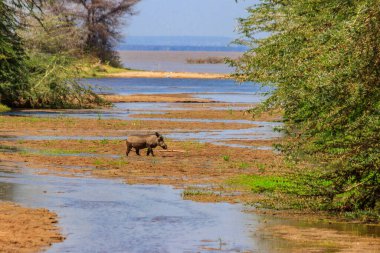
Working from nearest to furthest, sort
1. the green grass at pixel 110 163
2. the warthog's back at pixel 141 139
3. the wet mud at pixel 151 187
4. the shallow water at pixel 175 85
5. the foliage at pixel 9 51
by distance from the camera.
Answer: the wet mud at pixel 151 187
the green grass at pixel 110 163
the warthog's back at pixel 141 139
the foliage at pixel 9 51
the shallow water at pixel 175 85

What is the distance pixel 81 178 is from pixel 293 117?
4.93 m

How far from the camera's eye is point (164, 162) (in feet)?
86.4

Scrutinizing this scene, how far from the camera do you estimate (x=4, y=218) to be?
16.4 meters

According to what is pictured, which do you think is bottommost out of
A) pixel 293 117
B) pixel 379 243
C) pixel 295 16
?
pixel 379 243

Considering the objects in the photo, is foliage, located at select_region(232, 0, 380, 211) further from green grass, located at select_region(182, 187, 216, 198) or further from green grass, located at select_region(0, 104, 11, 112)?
green grass, located at select_region(0, 104, 11, 112)

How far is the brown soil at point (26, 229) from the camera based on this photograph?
1430 cm

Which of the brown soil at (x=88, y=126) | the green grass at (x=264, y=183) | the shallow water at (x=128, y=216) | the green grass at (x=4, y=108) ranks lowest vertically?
the shallow water at (x=128, y=216)

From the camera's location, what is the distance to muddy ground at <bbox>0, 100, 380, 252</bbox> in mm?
16422

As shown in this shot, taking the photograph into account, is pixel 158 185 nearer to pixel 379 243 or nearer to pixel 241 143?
pixel 379 243

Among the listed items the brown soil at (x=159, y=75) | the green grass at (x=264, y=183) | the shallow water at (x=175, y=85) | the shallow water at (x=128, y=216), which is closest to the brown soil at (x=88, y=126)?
the shallow water at (x=128, y=216)

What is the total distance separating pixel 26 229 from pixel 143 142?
39.7ft

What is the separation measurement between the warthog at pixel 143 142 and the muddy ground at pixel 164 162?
286mm

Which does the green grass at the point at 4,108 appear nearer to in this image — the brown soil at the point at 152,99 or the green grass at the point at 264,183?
the brown soil at the point at 152,99

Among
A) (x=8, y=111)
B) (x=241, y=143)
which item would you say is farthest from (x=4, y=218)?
(x=8, y=111)
